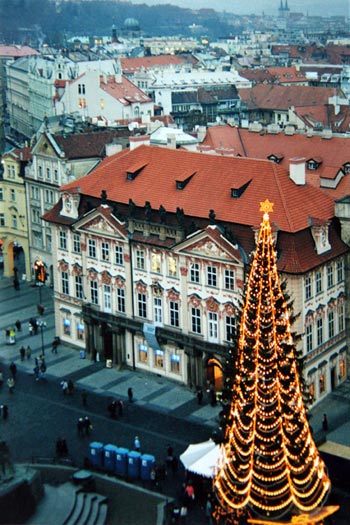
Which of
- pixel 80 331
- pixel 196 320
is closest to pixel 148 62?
pixel 80 331

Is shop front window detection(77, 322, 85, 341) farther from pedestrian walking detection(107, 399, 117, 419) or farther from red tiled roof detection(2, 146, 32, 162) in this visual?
red tiled roof detection(2, 146, 32, 162)

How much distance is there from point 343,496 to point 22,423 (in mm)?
14367

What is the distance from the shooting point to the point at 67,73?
116000mm

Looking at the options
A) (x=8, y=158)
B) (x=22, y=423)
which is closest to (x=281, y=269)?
(x=22, y=423)

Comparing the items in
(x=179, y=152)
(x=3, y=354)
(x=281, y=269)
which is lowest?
(x=3, y=354)

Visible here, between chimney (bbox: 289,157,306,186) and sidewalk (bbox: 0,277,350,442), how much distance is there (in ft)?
29.7

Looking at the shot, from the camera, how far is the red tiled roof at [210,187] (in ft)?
154

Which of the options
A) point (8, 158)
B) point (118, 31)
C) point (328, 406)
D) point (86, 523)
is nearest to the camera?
point (86, 523)

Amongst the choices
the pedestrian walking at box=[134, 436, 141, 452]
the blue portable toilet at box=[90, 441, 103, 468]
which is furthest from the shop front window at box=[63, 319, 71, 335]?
the blue portable toilet at box=[90, 441, 103, 468]

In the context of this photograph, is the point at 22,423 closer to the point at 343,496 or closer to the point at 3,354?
the point at 3,354

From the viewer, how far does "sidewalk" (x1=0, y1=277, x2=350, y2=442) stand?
4525cm

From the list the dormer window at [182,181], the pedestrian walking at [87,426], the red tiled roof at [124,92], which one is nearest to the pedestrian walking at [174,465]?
the pedestrian walking at [87,426]

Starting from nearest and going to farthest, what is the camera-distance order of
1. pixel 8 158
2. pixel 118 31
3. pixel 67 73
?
pixel 8 158
pixel 67 73
pixel 118 31

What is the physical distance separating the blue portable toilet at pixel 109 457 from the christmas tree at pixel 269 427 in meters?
7.21
